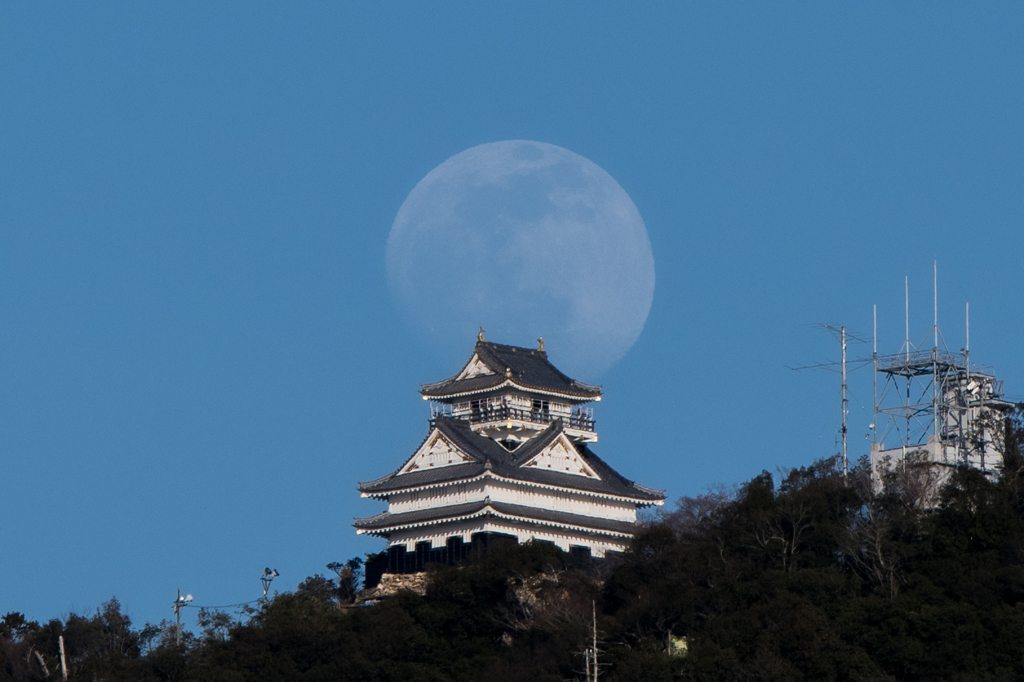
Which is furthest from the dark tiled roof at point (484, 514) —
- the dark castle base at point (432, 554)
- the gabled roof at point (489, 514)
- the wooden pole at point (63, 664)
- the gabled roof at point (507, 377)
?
the wooden pole at point (63, 664)

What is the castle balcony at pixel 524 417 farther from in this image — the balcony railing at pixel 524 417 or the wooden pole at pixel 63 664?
the wooden pole at pixel 63 664

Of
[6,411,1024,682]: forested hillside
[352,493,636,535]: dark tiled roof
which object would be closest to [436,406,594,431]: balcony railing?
[352,493,636,535]: dark tiled roof

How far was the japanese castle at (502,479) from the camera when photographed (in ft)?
296

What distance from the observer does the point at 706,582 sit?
75438 mm

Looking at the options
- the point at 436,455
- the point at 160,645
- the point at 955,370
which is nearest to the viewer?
the point at 955,370

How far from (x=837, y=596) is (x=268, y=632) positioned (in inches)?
930

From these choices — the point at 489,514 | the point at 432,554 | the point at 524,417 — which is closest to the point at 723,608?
the point at 489,514

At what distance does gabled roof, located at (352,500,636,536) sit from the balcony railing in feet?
18.3

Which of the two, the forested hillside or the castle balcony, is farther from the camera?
the castle balcony

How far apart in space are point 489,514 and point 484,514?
0.22m

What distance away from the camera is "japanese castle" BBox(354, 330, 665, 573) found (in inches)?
3553

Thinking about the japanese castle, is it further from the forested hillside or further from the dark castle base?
the forested hillside

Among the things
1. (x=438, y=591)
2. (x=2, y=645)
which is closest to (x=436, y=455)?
(x=438, y=591)

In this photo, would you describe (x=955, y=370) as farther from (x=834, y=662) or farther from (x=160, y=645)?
(x=160, y=645)
